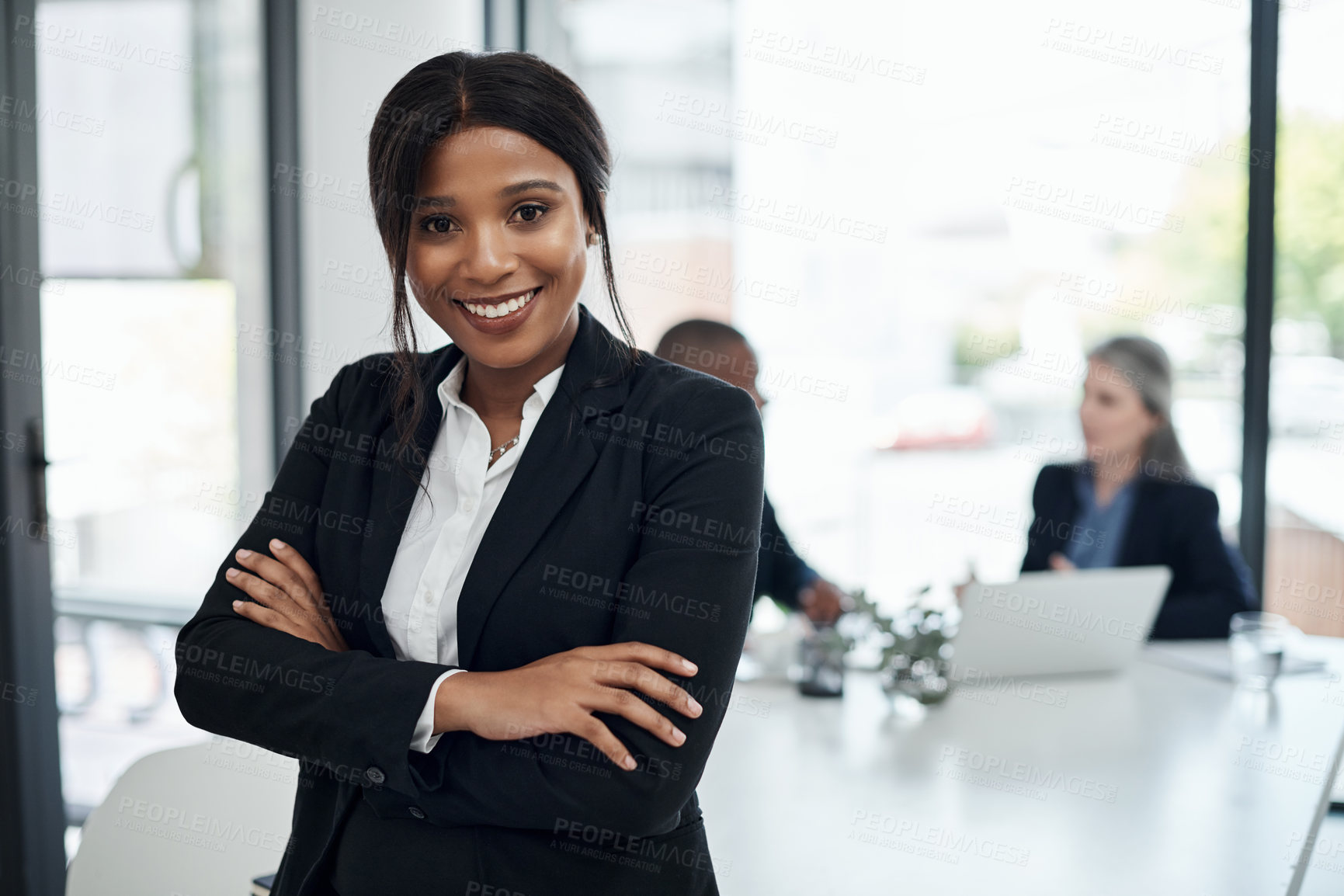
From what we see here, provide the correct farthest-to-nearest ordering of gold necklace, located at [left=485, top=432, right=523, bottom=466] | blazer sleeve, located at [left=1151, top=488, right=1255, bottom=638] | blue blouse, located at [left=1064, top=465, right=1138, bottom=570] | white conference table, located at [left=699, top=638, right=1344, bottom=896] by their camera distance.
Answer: blue blouse, located at [left=1064, top=465, right=1138, bottom=570] → blazer sleeve, located at [left=1151, top=488, right=1255, bottom=638] → white conference table, located at [left=699, top=638, right=1344, bottom=896] → gold necklace, located at [left=485, top=432, right=523, bottom=466]

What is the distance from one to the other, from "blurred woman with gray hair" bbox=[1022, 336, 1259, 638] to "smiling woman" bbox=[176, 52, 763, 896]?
2144mm

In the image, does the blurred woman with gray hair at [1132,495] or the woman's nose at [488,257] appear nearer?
the woman's nose at [488,257]

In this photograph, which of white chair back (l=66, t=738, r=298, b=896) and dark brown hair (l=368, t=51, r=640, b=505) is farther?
white chair back (l=66, t=738, r=298, b=896)

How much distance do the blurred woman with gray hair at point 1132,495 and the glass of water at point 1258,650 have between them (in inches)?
20.9

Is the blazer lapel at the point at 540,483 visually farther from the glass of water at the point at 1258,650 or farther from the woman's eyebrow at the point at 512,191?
the glass of water at the point at 1258,650

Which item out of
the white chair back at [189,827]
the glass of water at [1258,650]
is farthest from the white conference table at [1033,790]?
the white chair back at [189,827]

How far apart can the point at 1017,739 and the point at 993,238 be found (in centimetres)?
216

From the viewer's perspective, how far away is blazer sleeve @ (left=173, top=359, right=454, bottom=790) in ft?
4.01

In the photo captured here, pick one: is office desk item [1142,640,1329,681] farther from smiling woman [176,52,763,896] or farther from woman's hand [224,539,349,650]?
woman's hand [224,539,349,650]

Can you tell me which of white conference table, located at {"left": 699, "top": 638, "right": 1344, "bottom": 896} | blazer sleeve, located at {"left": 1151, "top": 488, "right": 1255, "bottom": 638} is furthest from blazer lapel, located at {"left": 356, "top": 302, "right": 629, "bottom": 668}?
blazer sleeve, located at {"left": 1151, "top": 488, "right": 1255, "bottom": 638}

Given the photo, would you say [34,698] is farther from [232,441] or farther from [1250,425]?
[1250,425]

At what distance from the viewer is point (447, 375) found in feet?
4.94

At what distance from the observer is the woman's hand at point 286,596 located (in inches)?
55.3

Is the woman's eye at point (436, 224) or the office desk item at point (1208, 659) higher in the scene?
the woman's eye at point (436, 224)
